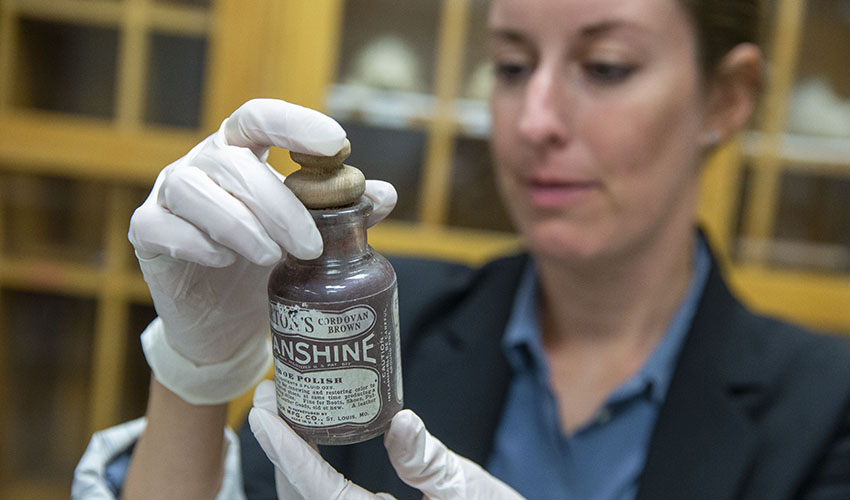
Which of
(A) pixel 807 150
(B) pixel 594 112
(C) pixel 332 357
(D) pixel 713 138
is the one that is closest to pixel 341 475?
(C) pixel 332 357

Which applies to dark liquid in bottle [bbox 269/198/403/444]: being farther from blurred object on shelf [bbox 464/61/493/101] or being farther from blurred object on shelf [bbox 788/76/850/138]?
blurred object on shelf [bbox 788/76/850/138]

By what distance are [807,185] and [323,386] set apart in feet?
4.14

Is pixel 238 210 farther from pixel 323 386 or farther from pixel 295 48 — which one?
pixel 295 48

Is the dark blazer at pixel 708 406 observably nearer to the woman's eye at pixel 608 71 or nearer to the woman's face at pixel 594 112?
the woman's face at pixel 594 112

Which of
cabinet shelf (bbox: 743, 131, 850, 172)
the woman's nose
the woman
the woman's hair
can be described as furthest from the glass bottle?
cabinet shelf (bbox: 743, 131, 850, 172)

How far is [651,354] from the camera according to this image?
105cm

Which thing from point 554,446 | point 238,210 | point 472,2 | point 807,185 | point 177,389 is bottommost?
point 554,446

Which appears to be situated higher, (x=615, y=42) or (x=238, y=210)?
(x=615, y=42)

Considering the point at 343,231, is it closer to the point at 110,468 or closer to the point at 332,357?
the point at 332,357

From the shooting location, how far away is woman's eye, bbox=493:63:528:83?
38.6 inches

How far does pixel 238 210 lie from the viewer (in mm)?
583

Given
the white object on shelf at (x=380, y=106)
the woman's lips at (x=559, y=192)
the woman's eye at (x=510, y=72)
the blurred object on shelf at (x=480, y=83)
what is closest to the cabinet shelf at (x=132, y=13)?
the white object on shelf at (x=380, y=106)


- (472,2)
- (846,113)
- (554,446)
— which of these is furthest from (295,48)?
(846,113)

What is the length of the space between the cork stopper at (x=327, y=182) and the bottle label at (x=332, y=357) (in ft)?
0.25
